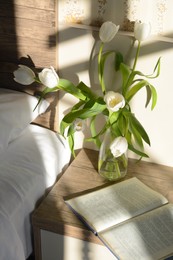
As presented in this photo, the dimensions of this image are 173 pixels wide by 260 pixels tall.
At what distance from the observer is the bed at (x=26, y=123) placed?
1116 millimetres

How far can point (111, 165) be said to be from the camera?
125 cm

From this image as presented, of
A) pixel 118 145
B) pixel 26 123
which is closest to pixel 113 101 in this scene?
pixel 118 145

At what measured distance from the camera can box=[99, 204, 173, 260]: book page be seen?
0.98 metres

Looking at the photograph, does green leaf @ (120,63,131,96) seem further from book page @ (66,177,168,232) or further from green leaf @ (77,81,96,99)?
book page @ (66,177,168,232)

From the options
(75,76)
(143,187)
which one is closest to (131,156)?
(143,187)

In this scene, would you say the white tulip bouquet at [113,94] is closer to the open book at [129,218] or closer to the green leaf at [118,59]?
the green leaf at [118,59]

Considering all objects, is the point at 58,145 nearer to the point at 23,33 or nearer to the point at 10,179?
the point at 10,179

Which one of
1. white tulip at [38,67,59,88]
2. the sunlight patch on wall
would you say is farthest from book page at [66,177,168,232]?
the sunlight patch on wall

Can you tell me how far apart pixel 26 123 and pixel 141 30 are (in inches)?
18.3

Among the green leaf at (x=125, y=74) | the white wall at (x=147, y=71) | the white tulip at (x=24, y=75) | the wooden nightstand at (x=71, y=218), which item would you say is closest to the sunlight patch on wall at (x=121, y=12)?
the white wall at (x=147, y=71)

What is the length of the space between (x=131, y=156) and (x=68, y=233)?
1.37ft

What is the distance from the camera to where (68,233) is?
1074mm

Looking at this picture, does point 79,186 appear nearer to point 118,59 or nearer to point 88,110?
point 88,110

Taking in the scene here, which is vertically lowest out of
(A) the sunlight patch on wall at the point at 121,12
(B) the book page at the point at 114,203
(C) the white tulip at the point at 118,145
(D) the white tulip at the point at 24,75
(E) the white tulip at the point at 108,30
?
(B) the book page at the point at 114,203
